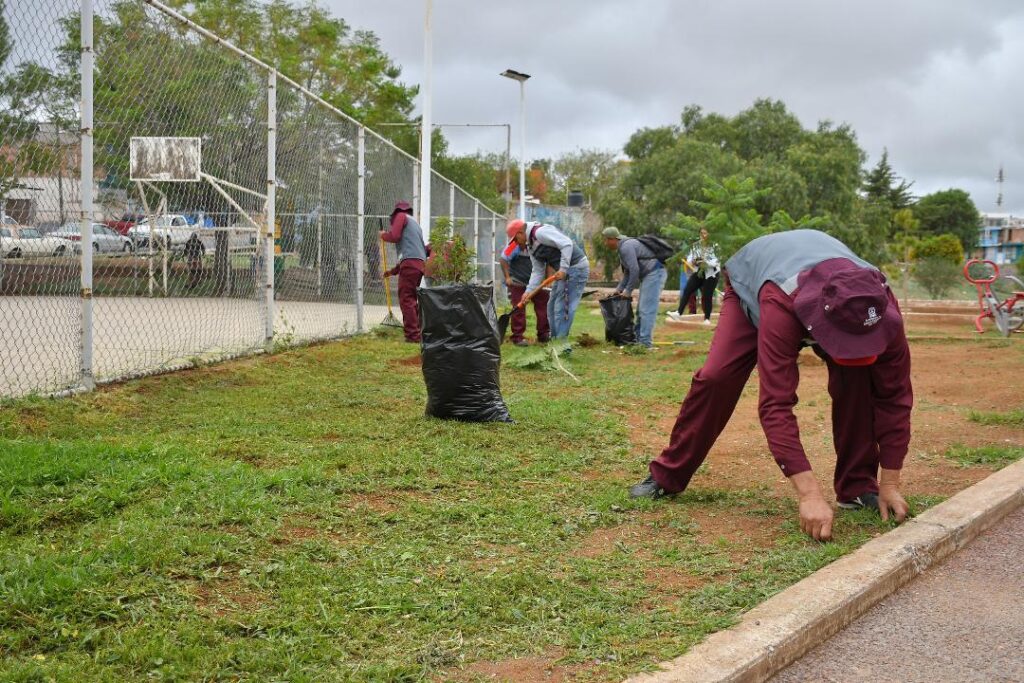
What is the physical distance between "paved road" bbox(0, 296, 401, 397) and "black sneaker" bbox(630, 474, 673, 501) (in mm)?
3556

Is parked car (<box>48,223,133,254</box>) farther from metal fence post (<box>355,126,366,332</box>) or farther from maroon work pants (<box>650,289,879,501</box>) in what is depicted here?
metal fence post (<box>355,126,366,332</box>)

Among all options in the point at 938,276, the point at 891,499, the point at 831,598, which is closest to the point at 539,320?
the point at 891,499

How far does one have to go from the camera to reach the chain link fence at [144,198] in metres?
5.91

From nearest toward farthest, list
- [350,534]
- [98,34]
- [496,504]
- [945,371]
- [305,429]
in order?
[350,534] < [496,504] < [305,429] < [98,34] < [945,371]

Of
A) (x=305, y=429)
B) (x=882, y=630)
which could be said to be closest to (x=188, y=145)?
(x=305, y=429)

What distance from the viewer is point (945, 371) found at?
10656 millimetres

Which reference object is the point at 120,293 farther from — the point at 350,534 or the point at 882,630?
the point at 882,630

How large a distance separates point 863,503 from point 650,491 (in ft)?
3.15

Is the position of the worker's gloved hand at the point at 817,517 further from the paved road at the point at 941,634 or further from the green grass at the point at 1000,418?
the green grass at the point at 1000,418

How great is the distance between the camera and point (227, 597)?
11.3 feet

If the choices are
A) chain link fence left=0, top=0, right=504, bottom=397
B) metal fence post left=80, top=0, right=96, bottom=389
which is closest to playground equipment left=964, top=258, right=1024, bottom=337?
chain link fence left=0, top=0, right=504, bottom=397

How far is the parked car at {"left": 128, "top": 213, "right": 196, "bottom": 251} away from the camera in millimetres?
7164

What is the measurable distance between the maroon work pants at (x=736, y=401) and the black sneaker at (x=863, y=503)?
0.07 ft

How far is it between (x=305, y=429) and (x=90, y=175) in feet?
6.62
